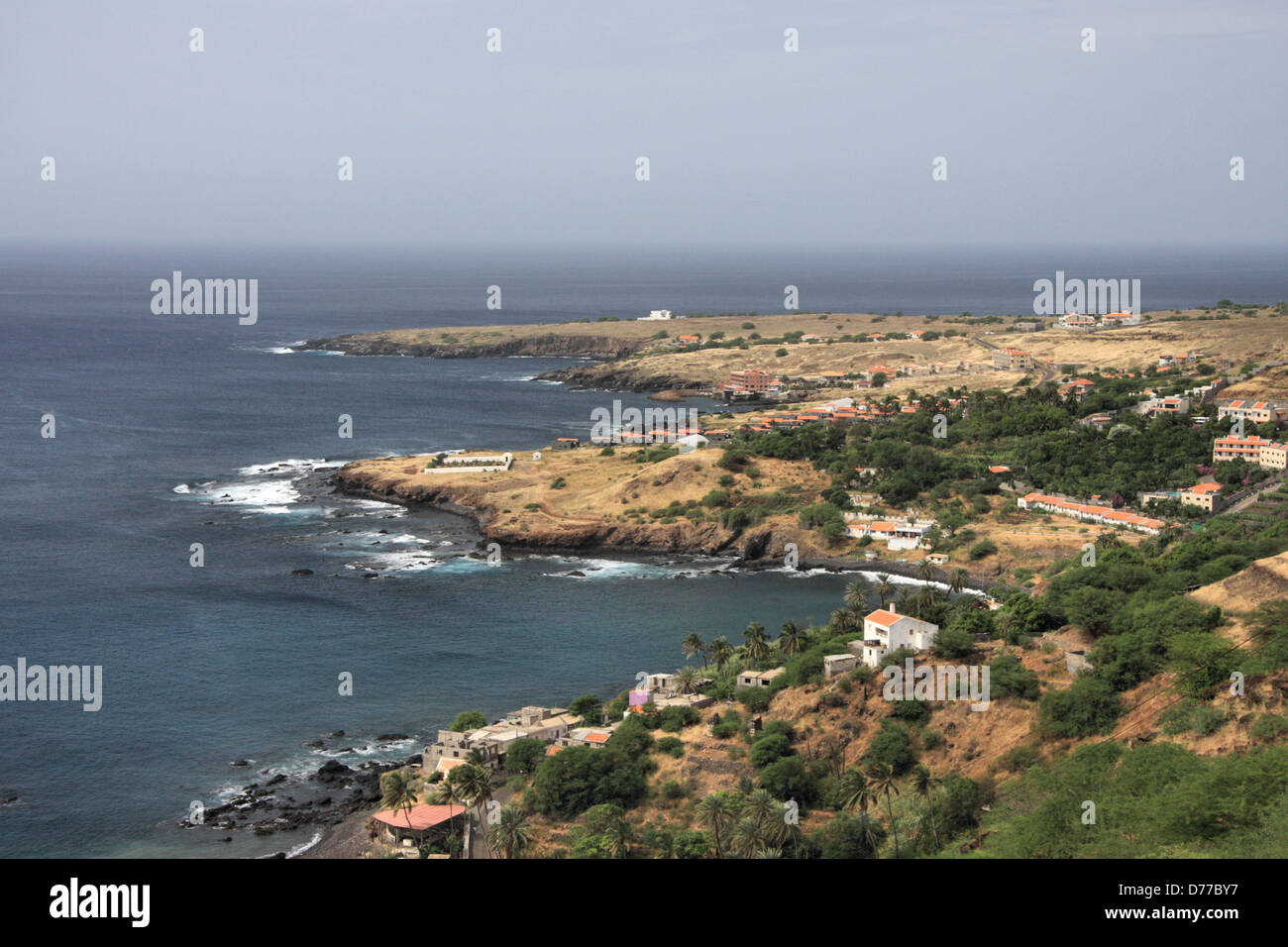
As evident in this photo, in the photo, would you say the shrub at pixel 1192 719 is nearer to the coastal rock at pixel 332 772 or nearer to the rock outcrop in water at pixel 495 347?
the coastal rock at pixel 332 772

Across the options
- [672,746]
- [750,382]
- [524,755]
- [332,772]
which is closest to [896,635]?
[672,746]

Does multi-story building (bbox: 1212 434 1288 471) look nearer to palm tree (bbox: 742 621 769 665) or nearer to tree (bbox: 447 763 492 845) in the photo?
palm tree (bbox: 742 621 769 665)

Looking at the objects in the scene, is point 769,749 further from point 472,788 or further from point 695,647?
point 695,647

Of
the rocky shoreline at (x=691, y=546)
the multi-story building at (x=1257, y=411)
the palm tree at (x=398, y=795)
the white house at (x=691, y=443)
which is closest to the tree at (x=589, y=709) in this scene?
the palm tree at (x=398, y=795)

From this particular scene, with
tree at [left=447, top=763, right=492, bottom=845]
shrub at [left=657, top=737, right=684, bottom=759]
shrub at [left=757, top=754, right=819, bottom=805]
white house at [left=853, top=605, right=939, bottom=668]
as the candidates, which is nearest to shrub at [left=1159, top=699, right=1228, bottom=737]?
shrub at [left=757, top=754, right=819, bottom=805]

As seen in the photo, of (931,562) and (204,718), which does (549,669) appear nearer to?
(204,718)
